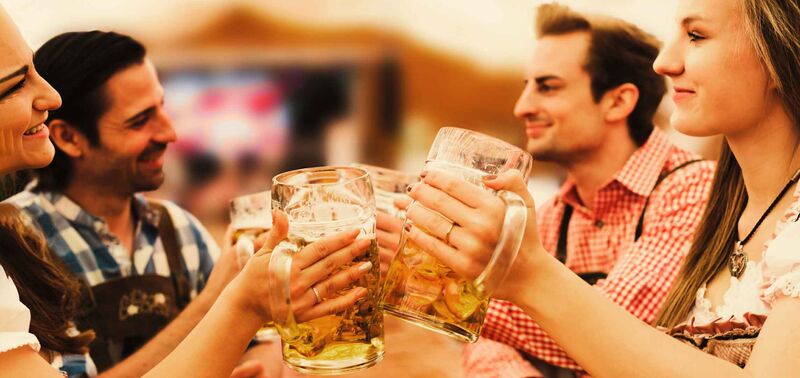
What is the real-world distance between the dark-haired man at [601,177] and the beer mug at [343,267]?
78 cm

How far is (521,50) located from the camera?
345cm

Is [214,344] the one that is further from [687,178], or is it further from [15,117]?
[687,178]

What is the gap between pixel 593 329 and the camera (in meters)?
0.90

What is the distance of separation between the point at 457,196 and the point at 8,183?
1247 mm

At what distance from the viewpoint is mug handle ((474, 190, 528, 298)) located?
0.80 meters

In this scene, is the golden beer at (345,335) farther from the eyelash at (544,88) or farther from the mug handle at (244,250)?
the eyelash at (544,88)

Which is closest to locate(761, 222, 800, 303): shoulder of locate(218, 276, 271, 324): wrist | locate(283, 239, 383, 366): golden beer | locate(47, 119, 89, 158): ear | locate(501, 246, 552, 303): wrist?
locate(501, 246, 552, 303): wrist

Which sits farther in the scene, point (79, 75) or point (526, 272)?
point (79, 75)

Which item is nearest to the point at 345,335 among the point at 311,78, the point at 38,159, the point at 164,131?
the point at 38,159

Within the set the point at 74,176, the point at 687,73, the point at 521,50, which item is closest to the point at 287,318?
the point at 687,73

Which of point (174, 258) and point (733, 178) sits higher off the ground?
point (733, 178)

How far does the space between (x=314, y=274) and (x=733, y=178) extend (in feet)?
2.70

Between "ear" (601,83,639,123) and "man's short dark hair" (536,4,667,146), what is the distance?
1cm

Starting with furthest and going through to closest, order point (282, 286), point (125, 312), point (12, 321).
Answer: point (125, 312) < point (12, 321) < point (282, 286)
